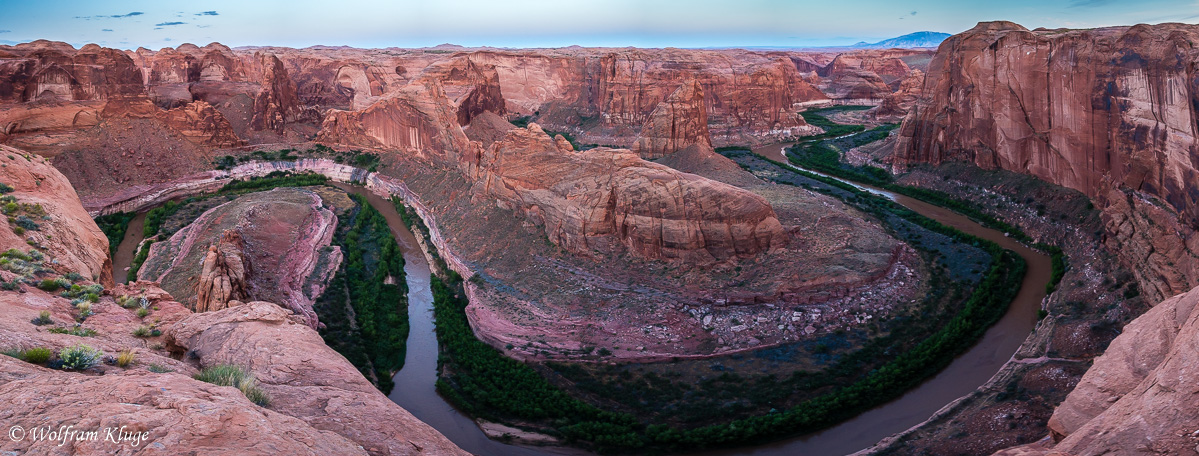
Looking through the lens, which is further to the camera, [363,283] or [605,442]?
[363,283]

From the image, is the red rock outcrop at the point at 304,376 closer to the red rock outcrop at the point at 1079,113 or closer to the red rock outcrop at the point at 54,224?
the red rock outcrop at the point at 54,224

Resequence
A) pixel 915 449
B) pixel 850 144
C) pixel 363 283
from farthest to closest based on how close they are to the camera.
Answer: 1. pixel 850 144
2. pixel 363 283
3. pixel 915 449

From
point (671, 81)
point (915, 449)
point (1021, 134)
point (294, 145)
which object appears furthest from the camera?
point (671, 81)

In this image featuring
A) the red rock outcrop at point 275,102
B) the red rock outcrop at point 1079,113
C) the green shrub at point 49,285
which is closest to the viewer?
the green shrub at point 49,285

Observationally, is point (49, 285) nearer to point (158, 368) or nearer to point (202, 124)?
point (158, 368)

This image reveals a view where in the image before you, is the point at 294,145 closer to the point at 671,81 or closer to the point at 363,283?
the point at 363,283

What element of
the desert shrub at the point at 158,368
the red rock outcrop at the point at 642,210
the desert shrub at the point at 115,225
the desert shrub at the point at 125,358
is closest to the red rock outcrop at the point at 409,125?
the red rock outcrop at the point at 642,210

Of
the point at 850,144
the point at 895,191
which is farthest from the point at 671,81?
the point at 895,191

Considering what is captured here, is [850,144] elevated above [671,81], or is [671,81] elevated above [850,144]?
[671,81]
